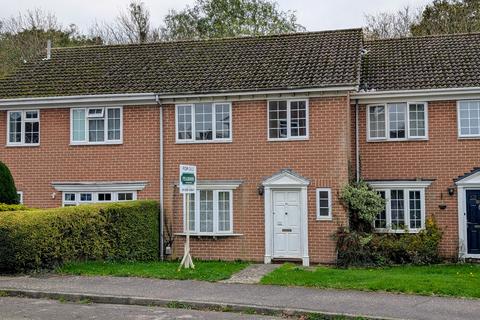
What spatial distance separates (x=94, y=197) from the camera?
19297 mm

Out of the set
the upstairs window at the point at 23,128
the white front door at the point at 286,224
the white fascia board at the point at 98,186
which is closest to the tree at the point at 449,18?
the white front door at the point at 286,224

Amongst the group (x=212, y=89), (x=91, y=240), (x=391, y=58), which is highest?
(x=391, y=58)

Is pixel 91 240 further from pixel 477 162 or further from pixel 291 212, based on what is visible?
pixel 477 162

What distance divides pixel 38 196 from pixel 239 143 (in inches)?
274

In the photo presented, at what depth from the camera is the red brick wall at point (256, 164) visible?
56.9ft

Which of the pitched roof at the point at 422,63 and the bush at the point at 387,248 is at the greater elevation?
the pitched roof at the point at 422,63

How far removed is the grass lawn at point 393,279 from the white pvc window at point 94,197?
6007 mm

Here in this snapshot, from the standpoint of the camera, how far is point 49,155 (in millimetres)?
19625

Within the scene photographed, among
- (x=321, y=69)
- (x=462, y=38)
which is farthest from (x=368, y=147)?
(x=462, y=38)

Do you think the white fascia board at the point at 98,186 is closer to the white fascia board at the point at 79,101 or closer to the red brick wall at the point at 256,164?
the red brick wall at the point at 256,164

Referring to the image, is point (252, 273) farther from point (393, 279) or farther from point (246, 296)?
point (393, 279)

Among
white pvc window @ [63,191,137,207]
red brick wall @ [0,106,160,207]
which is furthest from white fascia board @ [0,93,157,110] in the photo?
white pvc window @ [63,191,137,207]

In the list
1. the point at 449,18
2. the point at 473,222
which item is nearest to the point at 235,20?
the point at 449,18

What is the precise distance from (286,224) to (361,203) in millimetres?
2269
